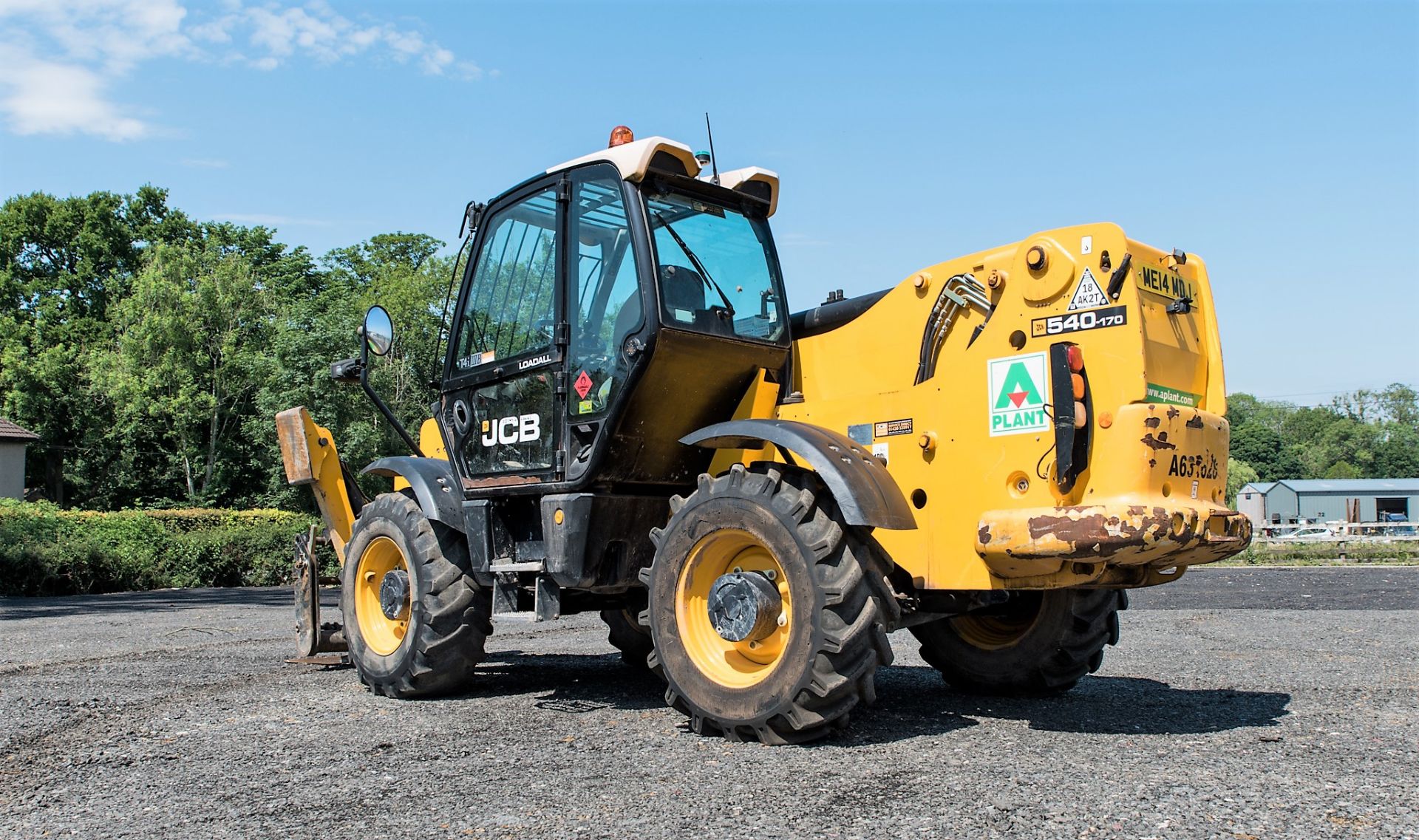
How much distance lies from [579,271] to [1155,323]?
10.2ft

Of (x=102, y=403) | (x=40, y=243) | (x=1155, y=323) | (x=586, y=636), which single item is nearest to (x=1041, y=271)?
(x=1155, y=323)

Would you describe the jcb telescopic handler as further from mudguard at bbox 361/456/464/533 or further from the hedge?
the hedge

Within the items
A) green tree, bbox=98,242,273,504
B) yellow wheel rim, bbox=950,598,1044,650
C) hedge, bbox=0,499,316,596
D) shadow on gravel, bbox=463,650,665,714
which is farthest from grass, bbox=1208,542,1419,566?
green tree, bbox=98,242,273,504

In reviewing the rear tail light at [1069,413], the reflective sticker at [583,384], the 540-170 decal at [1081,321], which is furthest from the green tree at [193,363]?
the rear tail light at [1069,413]

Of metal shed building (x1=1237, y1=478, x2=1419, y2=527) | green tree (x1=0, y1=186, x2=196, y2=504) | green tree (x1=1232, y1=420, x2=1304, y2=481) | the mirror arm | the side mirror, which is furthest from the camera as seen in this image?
green tree (x1=1232, y1=420, x2=1304, y2=481)

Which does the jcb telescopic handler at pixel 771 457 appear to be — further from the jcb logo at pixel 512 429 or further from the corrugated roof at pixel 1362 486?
the corrugated roof at pixel 1362 486

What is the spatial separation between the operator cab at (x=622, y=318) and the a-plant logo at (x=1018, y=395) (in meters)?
1.56

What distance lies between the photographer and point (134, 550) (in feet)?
71.7

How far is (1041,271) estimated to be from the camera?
5.17 m

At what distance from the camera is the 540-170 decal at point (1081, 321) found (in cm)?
501

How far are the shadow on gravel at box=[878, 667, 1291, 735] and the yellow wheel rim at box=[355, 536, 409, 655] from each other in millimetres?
3258

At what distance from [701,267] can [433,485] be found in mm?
2365

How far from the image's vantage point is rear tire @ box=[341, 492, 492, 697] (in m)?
6.82

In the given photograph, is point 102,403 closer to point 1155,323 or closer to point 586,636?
point 586,636
